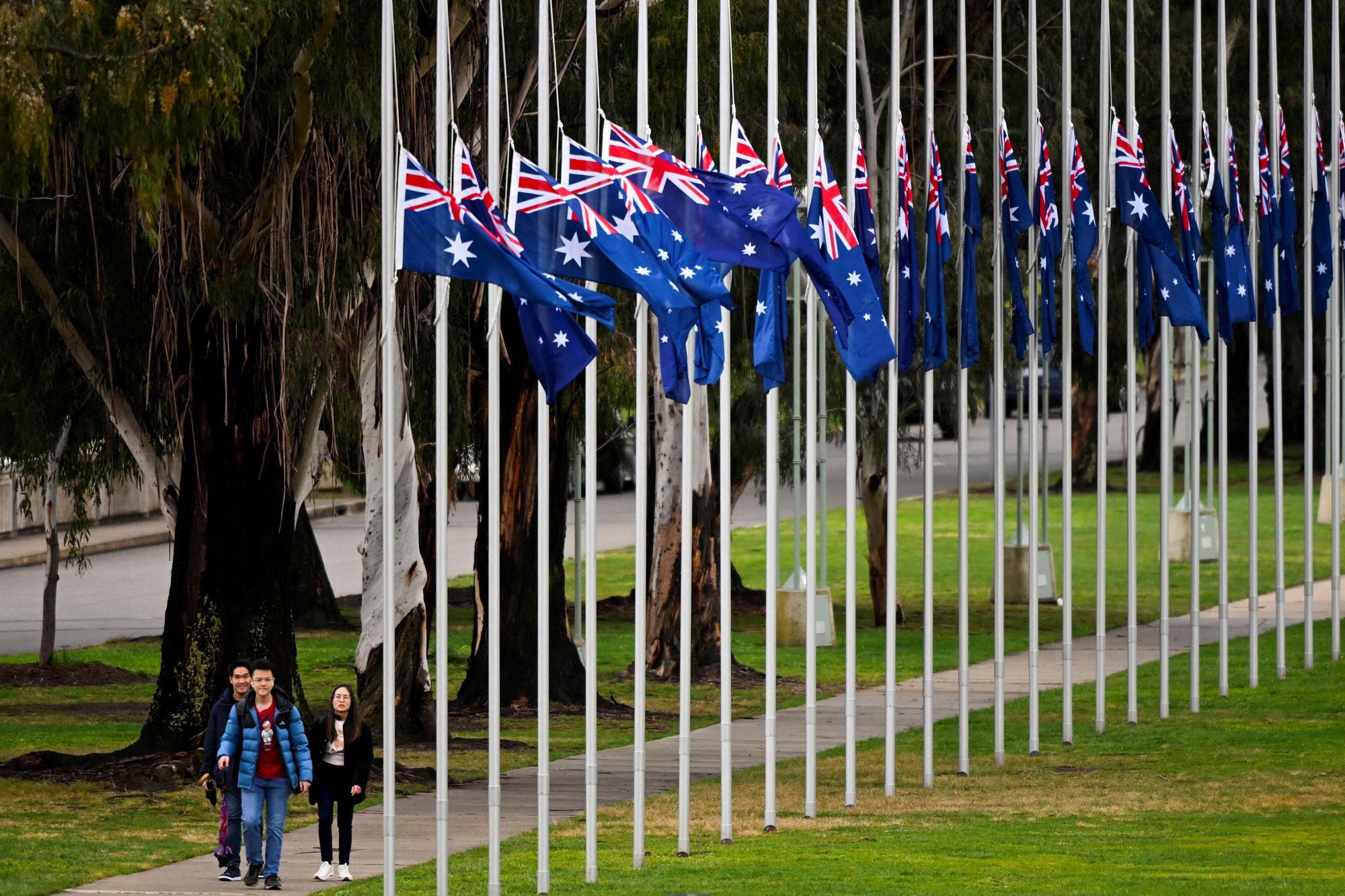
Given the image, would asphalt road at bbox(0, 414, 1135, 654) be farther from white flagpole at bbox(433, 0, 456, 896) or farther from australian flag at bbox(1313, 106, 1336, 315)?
white flagpole at bbox(433, 0, 456, 896)

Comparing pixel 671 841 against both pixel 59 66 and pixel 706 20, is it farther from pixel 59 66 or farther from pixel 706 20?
pixel 706 20

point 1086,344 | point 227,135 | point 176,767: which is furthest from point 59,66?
point 1086,344

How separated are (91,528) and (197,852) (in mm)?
31029

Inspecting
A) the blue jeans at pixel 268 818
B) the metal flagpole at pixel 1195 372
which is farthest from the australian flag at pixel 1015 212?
the blue jeans at pixel 268 818

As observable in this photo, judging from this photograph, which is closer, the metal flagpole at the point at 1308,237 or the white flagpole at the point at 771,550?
the white flagpole at the point at 771,550

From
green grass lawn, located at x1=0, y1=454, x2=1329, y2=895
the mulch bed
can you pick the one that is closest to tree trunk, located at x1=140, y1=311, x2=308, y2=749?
green grass lawn, located at x1=0, y1=454, x2=1329, y2=895

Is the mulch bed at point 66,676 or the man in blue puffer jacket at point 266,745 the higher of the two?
the man in blue puffer jacket at point 266,745

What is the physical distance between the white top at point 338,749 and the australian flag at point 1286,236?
43.4 feet

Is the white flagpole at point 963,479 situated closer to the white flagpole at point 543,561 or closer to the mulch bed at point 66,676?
the white flagpole at point 543,561

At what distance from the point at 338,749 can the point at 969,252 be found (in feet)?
24.1

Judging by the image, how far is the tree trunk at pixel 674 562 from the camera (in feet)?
83.3

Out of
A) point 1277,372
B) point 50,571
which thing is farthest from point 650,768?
point 50,571

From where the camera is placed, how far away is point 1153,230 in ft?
64.8

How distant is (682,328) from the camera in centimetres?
1348
